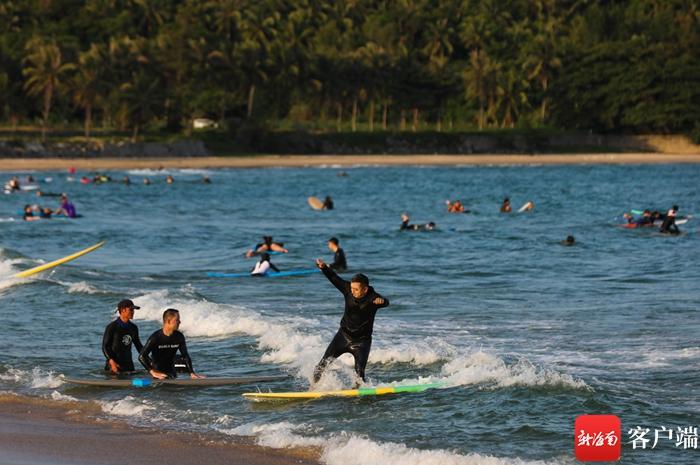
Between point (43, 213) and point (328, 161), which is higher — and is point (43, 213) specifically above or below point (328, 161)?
below

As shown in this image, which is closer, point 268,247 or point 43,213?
point 268,247

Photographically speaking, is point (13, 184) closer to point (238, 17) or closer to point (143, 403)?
point (143, 403)

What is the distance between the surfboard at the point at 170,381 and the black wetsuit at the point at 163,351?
187mm

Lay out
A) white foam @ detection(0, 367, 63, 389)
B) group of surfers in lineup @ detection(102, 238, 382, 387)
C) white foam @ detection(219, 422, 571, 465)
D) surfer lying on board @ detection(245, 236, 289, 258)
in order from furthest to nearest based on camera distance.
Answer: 1. surfer lying on board @ detection(245, 236, 289, 258)
2. white foam @ detection(0, 367, 63, 389)
3. group of surfers in lineup @ detection(102, 238, 382, 387)
4. white foam @ detection(219, 422, 571, 465)

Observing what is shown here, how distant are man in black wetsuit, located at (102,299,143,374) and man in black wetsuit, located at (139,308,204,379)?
28cm

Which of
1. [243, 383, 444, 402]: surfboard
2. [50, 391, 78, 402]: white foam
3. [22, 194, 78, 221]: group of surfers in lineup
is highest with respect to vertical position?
[243, 383, 444, 402]: surfboard

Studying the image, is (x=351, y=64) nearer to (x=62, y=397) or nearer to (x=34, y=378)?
(x=34, y=378)

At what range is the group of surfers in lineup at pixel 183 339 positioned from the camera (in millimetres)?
13711

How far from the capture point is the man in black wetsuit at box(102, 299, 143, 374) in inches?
579

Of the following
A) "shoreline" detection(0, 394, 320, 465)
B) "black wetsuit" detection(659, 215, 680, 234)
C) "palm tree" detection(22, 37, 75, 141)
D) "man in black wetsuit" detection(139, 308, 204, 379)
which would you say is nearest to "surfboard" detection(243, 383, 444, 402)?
"man in black wetsuit" detection(139, 308, 204, 379)

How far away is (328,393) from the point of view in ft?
46.3
